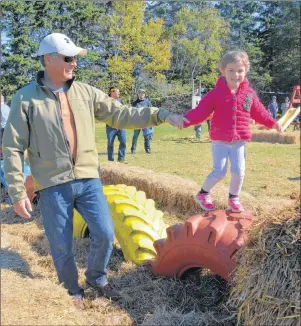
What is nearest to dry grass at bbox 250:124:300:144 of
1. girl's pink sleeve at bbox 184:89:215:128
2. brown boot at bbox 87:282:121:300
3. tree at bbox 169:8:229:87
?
tree at bbox 169:8:229:87

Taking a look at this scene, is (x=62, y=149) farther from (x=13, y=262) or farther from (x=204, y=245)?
(x=13, y=262)

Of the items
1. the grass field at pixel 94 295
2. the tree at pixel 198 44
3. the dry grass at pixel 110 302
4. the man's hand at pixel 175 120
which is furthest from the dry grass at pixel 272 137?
the man's hand at pixel 175 120

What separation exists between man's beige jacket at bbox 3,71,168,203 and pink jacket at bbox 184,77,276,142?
60 cm

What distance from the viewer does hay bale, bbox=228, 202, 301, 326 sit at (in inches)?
91.0

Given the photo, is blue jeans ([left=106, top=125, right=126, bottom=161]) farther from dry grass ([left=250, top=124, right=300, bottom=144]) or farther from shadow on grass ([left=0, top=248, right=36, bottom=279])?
dry grass ([left=250, top=124, right=300, bottom=144])

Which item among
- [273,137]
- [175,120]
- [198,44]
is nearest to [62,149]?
[175,120]

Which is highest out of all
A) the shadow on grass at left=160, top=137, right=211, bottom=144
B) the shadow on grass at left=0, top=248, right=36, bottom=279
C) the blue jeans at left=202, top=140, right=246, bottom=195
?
the blue jeans at left=202, top=140, right=246, bottom=195

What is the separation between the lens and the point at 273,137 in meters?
16.9

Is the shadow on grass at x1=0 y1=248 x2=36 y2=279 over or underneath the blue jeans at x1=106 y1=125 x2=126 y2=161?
underneath

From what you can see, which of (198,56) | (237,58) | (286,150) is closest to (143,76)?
(198,56)

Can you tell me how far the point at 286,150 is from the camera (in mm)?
13367

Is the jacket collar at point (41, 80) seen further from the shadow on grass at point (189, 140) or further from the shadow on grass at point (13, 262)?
the shadow on grass at point (189, 140)

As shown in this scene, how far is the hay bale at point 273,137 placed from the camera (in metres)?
16.1

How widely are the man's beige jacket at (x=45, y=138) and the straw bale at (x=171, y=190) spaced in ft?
8.28
